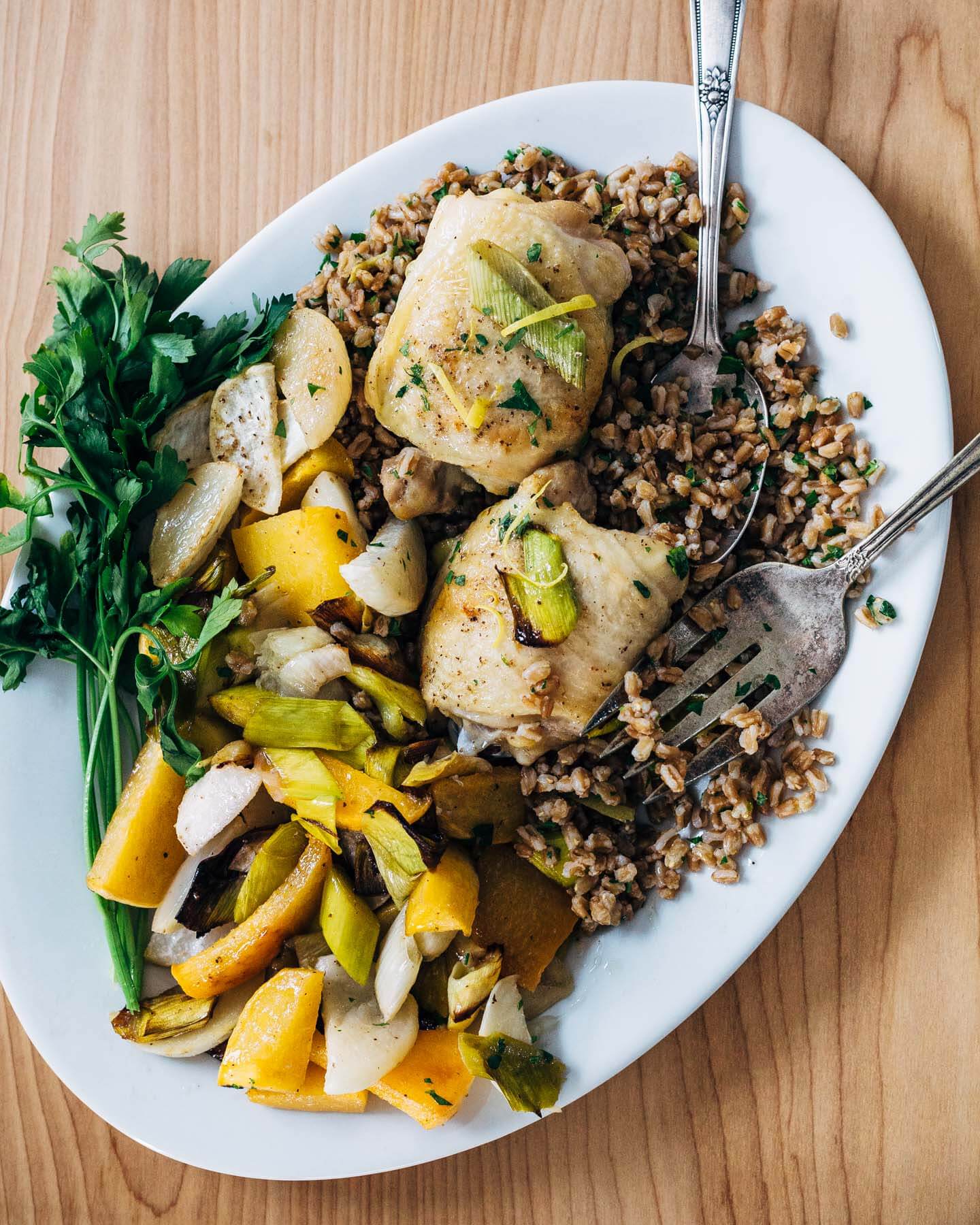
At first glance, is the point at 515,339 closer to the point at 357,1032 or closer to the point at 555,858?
the point at 555,858

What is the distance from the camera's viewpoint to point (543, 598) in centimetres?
183

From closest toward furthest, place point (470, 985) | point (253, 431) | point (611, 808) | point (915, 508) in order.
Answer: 1. point (915, 508)
2. point (470, 985)
3. point (611, 808)
4. point (253, 431)

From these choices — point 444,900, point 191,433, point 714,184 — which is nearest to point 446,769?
point 444,900

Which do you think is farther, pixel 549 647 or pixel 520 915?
pixel 520 915

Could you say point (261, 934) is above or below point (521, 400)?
below

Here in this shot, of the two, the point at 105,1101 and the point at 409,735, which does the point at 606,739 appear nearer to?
the point at 409,735

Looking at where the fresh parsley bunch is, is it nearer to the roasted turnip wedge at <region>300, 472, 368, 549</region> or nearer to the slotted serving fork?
the roasted turnip wedge at <region>300, 472, 368, 549</region>

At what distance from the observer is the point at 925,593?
1.83m

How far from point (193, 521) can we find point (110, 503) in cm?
18

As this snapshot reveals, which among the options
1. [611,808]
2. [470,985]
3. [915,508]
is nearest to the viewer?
[915,508]

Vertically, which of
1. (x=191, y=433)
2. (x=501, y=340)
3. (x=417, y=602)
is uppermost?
(x=501, y=340)

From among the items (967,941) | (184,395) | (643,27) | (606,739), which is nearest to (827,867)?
(967,941)

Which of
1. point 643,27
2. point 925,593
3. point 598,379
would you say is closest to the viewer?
point 925,593

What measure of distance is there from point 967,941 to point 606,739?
938mm
